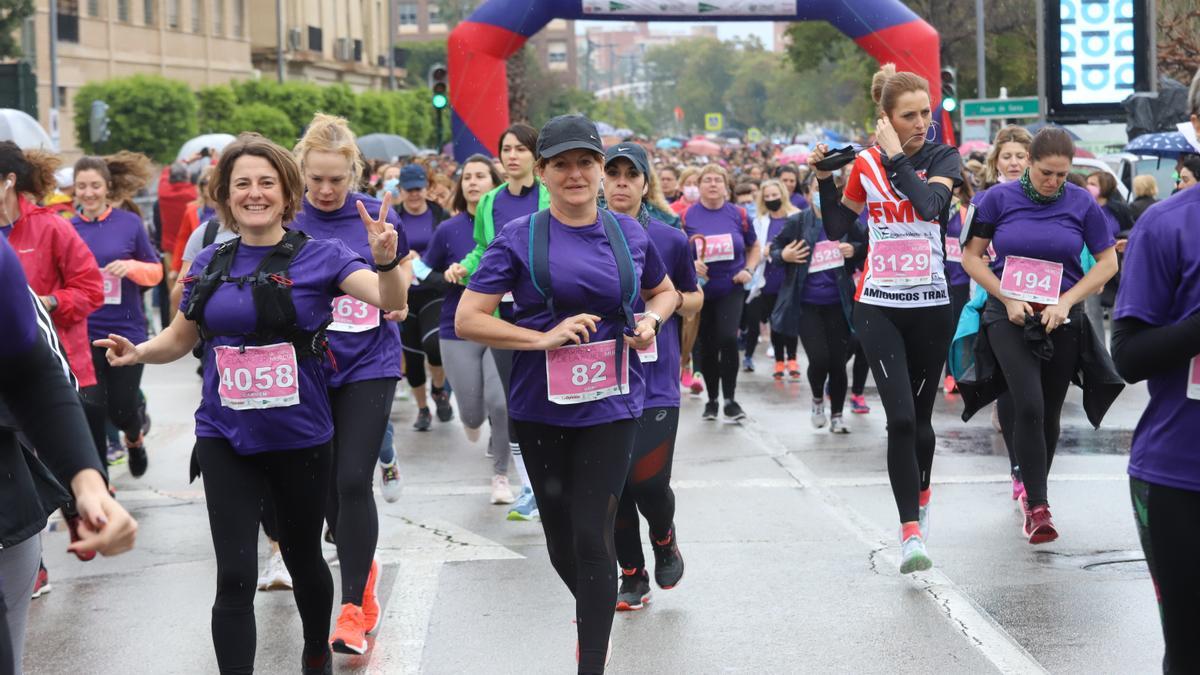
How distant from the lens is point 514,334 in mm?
5234

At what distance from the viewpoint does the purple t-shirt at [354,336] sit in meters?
6.53

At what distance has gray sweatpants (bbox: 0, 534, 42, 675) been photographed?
355 cm

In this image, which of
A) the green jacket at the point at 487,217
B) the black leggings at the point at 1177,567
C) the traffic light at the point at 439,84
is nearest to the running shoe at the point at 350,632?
the green jacket at the point at 487,217

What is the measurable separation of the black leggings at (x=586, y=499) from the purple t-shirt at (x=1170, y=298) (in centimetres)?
180

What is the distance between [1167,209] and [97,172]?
22.2ft

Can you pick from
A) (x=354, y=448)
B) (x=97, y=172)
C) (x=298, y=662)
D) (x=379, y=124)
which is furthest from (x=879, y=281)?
(x=379, y=124)

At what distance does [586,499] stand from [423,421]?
25.2 ft

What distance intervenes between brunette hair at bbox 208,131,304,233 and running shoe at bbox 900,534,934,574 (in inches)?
116

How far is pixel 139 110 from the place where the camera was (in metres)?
39.8

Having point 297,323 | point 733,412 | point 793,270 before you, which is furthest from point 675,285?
point 793,270

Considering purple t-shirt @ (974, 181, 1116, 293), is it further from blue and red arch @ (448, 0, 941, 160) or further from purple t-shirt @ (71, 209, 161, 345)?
blue and red arch @ (448, 0, 941, 160)

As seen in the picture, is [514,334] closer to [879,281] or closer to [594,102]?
[879,281]

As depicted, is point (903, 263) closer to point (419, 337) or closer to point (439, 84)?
point (419, 337)

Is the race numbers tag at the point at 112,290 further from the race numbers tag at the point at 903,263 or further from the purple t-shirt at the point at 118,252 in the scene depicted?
the race numbers tag at the point at 903,263
